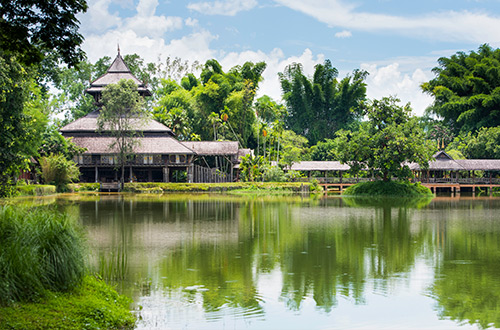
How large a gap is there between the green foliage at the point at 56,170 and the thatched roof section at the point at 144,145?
25.9ft

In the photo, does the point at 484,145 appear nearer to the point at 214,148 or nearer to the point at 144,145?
the point at 214,148

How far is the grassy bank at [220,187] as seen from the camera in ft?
171

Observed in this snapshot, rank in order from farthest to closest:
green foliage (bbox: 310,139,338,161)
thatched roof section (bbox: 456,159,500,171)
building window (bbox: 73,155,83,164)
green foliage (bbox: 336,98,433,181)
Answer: green foliage (bbox: 310,139,338,161) → thatched roof section (bbox: 456,159,500,171) → building window (bbox: 73,155,83,164) → green foliage (bbox: 336,98,433,181)

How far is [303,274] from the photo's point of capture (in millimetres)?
11992

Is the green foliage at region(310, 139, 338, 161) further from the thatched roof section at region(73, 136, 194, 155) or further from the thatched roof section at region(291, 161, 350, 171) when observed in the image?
the thatched roof section at region(73, 136, 194, 155)

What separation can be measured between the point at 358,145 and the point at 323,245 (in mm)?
32513

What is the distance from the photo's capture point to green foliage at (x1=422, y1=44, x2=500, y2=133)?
69.2m

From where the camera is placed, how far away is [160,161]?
57.0 metres

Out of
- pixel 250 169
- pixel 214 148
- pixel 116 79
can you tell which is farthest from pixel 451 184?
pixel 116 79

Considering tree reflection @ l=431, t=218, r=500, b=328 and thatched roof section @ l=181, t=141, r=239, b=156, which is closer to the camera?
tree reflection @ l=431, t=218, r=500, b=328

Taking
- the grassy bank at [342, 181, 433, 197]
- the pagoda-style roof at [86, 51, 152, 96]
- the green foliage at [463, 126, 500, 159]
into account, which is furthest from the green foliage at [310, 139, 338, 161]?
the pagoda-style roof at [86, 51, 152, 96]

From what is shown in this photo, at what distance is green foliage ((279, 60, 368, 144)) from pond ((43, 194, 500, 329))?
6434 centimetres

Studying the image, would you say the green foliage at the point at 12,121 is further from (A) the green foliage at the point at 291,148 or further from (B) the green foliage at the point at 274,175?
(A) the green foliage at the point at 291,148

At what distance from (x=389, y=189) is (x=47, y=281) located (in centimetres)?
4198
